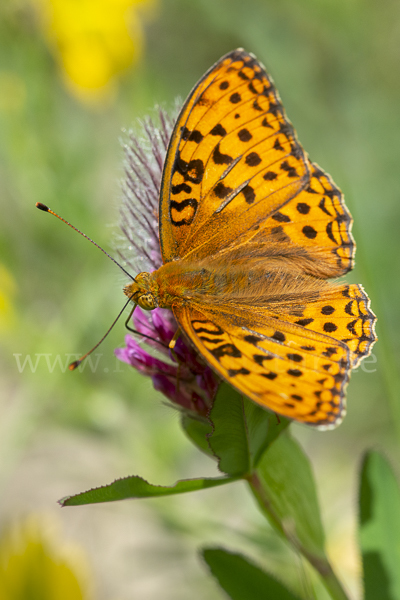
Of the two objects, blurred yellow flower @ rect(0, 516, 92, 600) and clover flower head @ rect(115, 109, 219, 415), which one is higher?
clover flower head @ rect(115, 109, 219, 415)

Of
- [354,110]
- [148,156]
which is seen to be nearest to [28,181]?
[148,156]

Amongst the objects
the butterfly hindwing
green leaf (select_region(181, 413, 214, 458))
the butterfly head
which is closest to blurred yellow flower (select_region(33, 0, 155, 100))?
the butterfly head

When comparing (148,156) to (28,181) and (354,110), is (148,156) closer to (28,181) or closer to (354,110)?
(28,181)

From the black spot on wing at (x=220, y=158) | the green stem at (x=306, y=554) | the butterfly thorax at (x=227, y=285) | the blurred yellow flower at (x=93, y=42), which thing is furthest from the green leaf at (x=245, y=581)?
the blurred yellow flower at (x=93, y=42)

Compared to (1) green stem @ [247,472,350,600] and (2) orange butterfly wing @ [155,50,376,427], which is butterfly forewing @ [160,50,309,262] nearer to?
(2) orange butterfly wing @ [155,50,376,427]

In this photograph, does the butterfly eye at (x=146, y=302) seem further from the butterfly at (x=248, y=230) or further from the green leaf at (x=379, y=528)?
the green leaf at (x=379, y=528)
